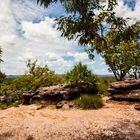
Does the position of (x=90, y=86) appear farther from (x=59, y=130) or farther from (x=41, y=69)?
(x=41, y=69)

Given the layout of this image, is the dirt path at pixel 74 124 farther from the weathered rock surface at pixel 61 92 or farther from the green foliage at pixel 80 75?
the green foliage at pixel 80 75

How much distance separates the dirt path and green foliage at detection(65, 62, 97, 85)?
13.7 feet

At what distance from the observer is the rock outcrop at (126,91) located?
1897cm

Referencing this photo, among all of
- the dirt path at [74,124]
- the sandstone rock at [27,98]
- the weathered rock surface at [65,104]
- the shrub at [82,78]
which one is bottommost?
the dirt path at [74,124]

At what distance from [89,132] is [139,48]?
2731 cm

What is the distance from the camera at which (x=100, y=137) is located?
1231 centimetres

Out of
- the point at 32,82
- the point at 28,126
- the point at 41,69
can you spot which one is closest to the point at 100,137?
the point at 28,126

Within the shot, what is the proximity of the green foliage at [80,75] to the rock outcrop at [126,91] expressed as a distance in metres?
1.90

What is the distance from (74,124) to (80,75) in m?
8.06

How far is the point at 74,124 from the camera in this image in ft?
46.7

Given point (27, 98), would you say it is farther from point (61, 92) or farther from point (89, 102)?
point (89, 102)

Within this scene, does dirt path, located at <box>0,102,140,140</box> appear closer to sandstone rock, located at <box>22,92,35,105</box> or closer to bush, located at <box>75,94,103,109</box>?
bush, located at <box>75,94,103,109</box>

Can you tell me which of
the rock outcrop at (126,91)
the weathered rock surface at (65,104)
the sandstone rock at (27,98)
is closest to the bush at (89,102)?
the weathered rock surface at (65,104)

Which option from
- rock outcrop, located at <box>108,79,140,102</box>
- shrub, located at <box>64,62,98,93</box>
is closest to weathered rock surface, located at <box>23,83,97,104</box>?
shrub, located at <box>64,62,98,93</box>
